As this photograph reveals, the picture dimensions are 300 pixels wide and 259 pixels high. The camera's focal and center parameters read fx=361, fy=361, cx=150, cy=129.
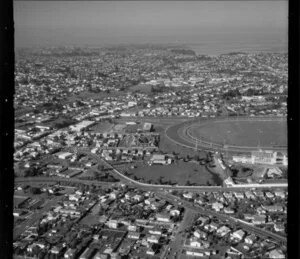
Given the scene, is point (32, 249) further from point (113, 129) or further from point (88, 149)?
point (113, 129)

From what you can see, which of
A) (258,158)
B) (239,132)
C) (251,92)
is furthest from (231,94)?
(258,158)

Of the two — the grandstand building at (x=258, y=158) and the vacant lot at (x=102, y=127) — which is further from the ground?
the vacant lot at (x=102, y=127)

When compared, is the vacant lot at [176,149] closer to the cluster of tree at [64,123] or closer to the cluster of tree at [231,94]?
the cluster of tree at [64,123]

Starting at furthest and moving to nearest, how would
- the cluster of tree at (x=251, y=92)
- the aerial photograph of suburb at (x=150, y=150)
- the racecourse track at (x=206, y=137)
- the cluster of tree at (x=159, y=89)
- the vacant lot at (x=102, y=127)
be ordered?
the cluster of tree at (x=251, y=92) → the cluster of tree at (x=159, y=89) → the vacant lot at (x=102, y=127) → the racecourse track at (x=206, y=137) → the aerial photograph of suburb at (x=150, y=150)

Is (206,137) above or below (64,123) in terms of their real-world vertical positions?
below

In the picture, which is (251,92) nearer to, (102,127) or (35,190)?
(102,127)

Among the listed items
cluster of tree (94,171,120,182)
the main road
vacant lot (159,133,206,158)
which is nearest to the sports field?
vacant lot (159,133,206,158)

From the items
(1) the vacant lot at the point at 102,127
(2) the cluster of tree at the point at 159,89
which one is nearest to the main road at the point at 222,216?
(1) the vacant lot at the point at 102,127
